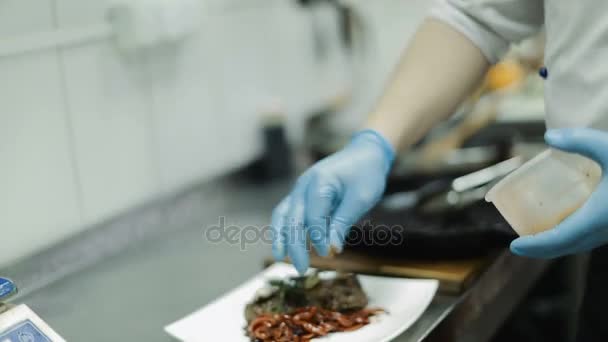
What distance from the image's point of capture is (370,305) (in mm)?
969

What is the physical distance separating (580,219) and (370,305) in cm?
32

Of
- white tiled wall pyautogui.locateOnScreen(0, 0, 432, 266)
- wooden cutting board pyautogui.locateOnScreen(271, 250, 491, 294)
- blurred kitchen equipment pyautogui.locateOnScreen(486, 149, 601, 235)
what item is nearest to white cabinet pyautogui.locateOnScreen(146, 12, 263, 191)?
white tiled wall pyautogui.locateOnScreen(0, 0, 432, 266)

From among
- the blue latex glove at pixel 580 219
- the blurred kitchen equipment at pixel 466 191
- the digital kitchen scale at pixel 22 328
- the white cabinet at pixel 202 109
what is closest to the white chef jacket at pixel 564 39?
the blue latex glove at pixel 580 219

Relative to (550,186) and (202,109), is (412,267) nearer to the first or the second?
(550,186)

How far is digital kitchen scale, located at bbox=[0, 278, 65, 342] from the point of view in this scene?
0.79 m

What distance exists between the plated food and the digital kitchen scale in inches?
10.1

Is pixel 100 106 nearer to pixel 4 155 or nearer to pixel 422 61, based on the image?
pixel 4 155

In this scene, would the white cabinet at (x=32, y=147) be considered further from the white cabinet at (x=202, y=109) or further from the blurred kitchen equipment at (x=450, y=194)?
the blurred kitchen equipment at (x=450, y=194)

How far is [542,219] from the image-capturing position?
88cm

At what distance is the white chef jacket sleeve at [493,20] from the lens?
1.05m

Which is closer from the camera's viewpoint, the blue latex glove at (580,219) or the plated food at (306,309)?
the blue latex glove at (580,219)

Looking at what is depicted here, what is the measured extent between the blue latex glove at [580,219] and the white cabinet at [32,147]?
0.76 m

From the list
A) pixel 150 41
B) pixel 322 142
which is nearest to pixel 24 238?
pixel 150 41

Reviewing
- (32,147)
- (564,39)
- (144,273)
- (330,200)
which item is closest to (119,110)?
(32,147)
